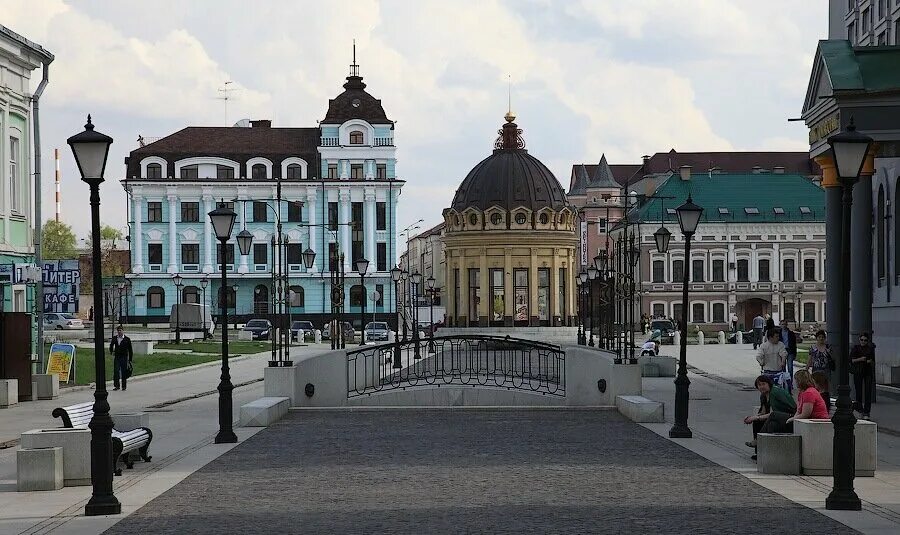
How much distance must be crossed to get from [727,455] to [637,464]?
5.58 ft

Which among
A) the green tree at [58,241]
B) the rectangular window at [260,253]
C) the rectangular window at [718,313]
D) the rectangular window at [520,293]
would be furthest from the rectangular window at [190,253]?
the rectangular window at [718,313]

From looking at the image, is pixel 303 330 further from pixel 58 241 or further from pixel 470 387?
pixel 470 387

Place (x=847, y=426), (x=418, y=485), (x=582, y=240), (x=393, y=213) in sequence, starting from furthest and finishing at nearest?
(x=582, y=240)
(x=393, y=213)
(x=418, y=485)
(x=847, y=426)

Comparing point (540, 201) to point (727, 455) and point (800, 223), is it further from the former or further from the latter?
point (727, 455)

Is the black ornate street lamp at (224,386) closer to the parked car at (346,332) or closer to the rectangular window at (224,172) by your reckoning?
the parked car at (346,332)

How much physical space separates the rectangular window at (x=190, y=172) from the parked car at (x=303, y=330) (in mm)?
13430

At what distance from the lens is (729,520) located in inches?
504

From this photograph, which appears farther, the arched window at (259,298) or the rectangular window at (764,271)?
the rectangular window at (764,271)

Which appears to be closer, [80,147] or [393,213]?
[80,147]

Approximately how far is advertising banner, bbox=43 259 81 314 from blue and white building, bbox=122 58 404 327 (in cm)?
6819

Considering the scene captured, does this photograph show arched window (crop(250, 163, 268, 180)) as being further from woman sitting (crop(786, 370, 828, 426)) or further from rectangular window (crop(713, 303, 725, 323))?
woman sitting (crop(786, 370, 828, 426))

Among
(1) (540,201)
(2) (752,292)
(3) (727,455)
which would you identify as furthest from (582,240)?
(3) (727,455)

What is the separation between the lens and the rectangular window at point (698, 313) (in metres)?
110

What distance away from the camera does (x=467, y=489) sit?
15.2 meters
